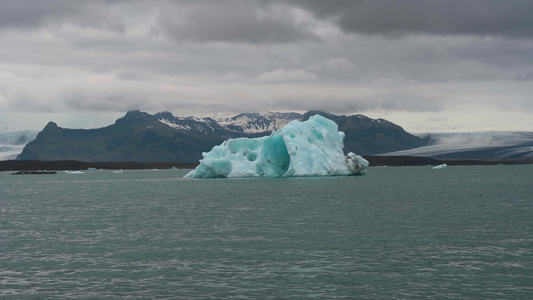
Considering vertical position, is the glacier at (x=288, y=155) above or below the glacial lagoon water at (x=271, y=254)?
above

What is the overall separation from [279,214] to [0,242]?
18358 mm

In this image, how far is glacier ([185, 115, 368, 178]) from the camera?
88.3m

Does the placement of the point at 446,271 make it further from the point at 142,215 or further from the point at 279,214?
the point at 142,215

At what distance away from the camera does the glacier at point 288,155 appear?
3477 inches

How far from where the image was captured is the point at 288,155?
9594cm

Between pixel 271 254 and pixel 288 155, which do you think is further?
pixel 288 155

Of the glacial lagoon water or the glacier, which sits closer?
the glacial lagoon water

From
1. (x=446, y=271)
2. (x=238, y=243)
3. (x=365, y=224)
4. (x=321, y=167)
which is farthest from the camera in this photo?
(x=321, y=167)

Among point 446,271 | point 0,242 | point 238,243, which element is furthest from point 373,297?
point 0,242

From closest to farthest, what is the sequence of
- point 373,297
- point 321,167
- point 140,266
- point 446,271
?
1. point 373,297
2. point 446,271
3. point 140,266
4. point 321,167

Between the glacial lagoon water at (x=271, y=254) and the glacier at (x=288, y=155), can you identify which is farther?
the glacier at (x=288, y=155)

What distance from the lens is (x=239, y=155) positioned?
95.9m

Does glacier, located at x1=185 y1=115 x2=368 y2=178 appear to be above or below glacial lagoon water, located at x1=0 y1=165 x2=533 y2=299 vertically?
above

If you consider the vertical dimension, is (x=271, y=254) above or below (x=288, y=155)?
below
